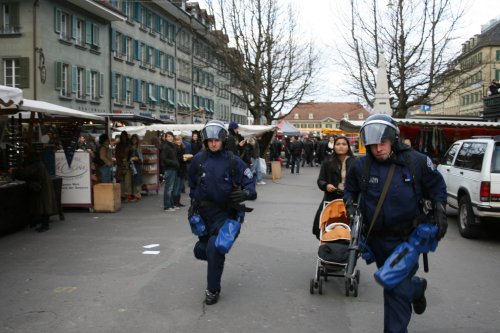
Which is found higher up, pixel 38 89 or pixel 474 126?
pixel 38 89

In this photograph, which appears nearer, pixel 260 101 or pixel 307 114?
pixel 260 101

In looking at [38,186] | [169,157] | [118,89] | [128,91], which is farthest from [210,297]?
[128,91]

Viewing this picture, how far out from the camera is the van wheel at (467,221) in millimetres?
9320

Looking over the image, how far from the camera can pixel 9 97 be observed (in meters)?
7.93

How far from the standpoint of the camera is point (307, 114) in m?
150

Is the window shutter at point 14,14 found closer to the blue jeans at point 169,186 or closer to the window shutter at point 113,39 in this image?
the window shutter at point 113,39

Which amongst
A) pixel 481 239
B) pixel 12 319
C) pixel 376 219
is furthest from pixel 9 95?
pixel 481 239

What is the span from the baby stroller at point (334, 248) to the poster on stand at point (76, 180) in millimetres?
7303

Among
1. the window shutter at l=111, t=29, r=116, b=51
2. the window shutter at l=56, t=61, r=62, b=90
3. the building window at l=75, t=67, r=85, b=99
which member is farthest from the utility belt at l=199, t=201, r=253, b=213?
the window shutter at l=111, t=29, r=116, b=51

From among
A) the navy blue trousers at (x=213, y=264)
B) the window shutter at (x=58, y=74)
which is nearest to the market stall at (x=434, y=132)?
the navy blue trousers at (x=213, y=264)

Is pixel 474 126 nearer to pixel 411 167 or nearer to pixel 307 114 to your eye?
pixel 411 167

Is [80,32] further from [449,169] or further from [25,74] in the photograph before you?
[449,169]

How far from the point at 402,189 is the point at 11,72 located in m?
29.7

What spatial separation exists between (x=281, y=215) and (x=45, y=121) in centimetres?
581
